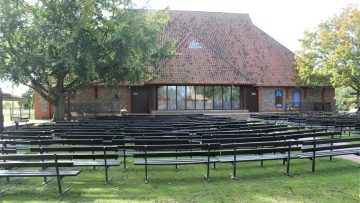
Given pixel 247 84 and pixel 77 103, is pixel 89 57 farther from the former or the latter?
pixel 247 84

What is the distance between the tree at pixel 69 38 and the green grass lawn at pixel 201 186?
10278 millimetres

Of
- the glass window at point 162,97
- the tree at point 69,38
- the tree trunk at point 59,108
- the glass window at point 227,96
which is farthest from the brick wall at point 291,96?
the tree trunk at point 59,108

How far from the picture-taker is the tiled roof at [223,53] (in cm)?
2809

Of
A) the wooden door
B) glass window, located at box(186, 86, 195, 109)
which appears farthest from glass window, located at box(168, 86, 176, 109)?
the wooden door

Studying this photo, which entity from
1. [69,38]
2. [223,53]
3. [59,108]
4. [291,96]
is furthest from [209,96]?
[69,38]

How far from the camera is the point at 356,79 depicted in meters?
23.4

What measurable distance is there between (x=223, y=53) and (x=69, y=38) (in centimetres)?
1786

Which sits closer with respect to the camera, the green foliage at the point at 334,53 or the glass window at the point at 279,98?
the green foliage at the point at 334,53

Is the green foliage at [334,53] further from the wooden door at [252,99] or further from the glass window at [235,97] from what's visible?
the glass window at [235,97]

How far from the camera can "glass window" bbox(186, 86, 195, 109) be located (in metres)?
28.4

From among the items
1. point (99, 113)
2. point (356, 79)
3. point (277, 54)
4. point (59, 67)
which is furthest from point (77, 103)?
point (356, 79)

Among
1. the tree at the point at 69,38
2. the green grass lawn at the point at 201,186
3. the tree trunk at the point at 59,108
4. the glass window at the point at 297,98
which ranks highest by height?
the tree at the point at 69,38

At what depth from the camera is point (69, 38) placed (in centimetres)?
1608

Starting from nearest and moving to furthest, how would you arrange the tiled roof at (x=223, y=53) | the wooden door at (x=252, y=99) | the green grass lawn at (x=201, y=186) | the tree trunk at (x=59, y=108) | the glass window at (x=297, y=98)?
1. the green grass lawn at (x=201, y=186)
2. the tree trunk at (x=59, y=108)
3. the tiled roof at (x=223, y=53)
4. the wooden door at (x=252, y=99)
5. the glass window at (x=297, y=98)
